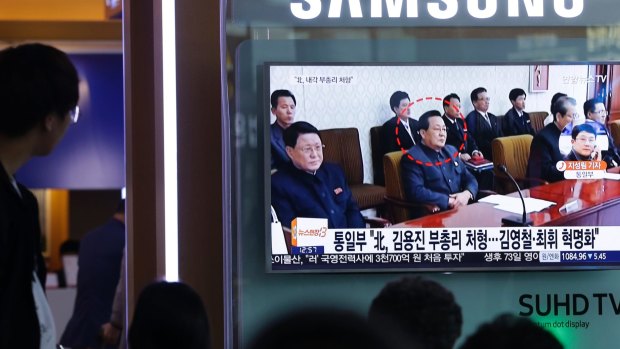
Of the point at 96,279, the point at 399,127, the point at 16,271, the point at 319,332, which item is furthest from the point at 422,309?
the point at 96,279

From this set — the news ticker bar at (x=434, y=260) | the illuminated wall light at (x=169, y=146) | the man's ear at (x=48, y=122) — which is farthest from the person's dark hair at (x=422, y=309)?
the illuminated wall light at (x=169, y=146)

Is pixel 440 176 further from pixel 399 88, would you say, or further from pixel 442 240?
pixel 399 88

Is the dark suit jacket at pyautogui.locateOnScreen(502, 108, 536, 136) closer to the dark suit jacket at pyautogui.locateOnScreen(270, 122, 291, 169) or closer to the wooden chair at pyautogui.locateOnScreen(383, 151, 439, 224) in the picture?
the wooden chair at pyautogui.locateOnScreen(383, 151, 439, 224)

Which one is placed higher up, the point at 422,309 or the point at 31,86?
the point at 31,86

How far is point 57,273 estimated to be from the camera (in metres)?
7.14

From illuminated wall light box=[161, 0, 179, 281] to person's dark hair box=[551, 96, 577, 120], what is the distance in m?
1.45

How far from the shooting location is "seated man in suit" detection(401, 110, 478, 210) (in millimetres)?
3707

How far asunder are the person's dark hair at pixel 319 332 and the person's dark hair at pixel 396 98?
→ 245 centimetres

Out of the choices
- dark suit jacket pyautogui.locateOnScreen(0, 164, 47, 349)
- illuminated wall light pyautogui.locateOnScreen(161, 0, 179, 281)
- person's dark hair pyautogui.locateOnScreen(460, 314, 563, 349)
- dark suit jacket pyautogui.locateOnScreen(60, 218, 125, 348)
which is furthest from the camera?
dark suit jacket pyautogui.locateOnScreen(60, 218, 125, 348)

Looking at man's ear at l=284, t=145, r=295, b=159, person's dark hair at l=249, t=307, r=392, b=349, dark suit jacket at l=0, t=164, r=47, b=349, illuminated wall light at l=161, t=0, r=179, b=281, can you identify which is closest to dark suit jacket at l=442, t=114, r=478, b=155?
man's ear at l=284, t=145, r=295, b=159

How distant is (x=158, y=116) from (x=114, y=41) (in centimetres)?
230

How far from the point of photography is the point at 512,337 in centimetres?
154

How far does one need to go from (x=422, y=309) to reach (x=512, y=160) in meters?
1.48

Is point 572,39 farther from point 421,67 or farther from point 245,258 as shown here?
point 245,258
